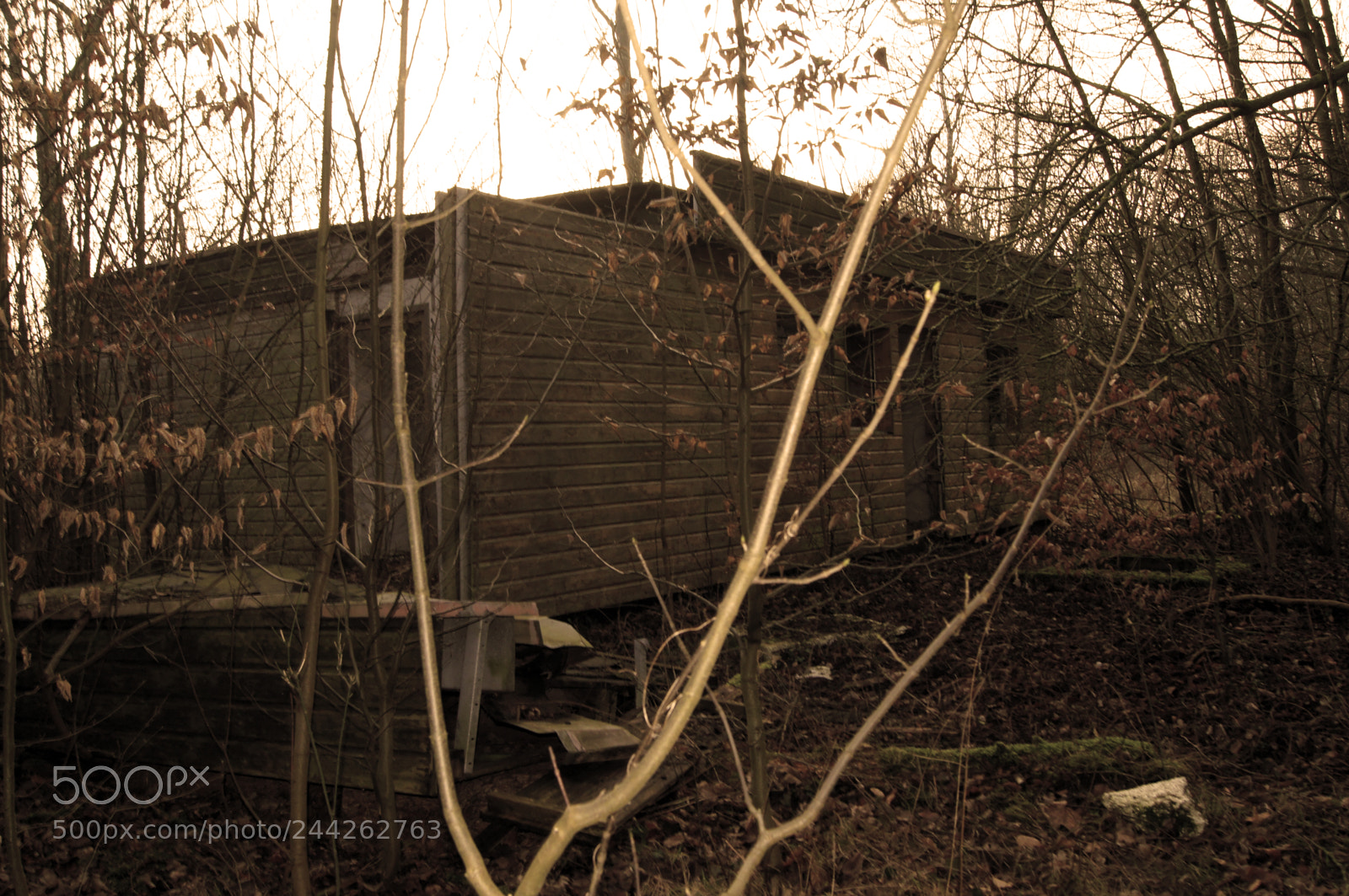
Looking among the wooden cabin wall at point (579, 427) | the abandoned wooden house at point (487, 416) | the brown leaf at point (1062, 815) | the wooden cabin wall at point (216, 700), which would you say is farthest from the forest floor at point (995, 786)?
the wooden cabin wall at point (579, 427)

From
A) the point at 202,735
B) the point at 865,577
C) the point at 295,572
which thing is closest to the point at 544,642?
the point at 295,572

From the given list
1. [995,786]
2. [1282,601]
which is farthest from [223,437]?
[1282,601]

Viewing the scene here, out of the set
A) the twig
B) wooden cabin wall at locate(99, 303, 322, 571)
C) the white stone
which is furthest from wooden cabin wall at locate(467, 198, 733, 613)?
the twig

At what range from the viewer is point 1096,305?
795cm

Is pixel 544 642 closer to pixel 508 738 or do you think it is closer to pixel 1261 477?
pixel 508 738

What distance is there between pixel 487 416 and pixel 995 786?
4.19 m

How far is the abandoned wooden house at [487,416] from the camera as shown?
4488mm

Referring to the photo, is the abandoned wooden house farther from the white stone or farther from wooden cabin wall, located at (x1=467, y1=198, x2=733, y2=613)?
the white stone

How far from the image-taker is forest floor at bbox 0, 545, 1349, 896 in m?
3.80

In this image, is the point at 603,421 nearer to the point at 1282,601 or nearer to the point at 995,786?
the point at 995,786

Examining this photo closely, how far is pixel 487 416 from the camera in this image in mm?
6988

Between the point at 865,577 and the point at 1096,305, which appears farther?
the point at 865,577

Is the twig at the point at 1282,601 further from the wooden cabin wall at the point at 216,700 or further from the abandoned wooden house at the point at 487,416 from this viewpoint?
the wooden cabin wall at the point at 216,700

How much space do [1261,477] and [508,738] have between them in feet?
25.4
